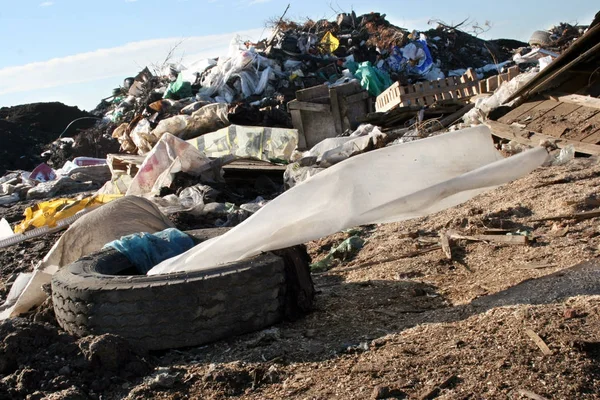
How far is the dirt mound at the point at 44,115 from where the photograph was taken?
70.7 feet

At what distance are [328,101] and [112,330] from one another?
8.61 metres

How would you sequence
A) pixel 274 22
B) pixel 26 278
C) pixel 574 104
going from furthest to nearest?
pixel 274 22 → pixel 574 104 → pixel 26 278

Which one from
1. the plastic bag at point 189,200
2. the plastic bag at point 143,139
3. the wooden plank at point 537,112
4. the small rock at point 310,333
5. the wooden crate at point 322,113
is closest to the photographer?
the small rock at point 310,333

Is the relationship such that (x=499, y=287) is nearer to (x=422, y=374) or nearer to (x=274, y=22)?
(x=422, y=374)

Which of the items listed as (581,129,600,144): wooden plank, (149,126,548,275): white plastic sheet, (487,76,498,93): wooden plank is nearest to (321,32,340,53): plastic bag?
(487,76,498,93): wooden plank

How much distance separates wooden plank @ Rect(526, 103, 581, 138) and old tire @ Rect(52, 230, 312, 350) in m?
4.00

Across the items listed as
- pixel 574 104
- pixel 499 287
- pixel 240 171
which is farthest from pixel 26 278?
pixel 574 104

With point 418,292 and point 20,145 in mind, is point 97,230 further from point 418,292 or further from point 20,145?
point 20,145

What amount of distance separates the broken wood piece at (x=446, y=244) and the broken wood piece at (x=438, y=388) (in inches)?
72.0

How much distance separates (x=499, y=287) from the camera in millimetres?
3328

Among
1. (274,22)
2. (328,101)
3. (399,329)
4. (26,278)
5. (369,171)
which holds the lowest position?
(399,329)

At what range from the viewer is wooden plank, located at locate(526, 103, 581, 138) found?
627cm

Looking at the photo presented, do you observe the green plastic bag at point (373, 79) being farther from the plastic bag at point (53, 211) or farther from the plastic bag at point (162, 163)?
the plastic bag at point (53, 211)

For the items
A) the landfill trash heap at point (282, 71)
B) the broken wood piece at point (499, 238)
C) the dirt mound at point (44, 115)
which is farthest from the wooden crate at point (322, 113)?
the dirt mound at point (44, 115)
